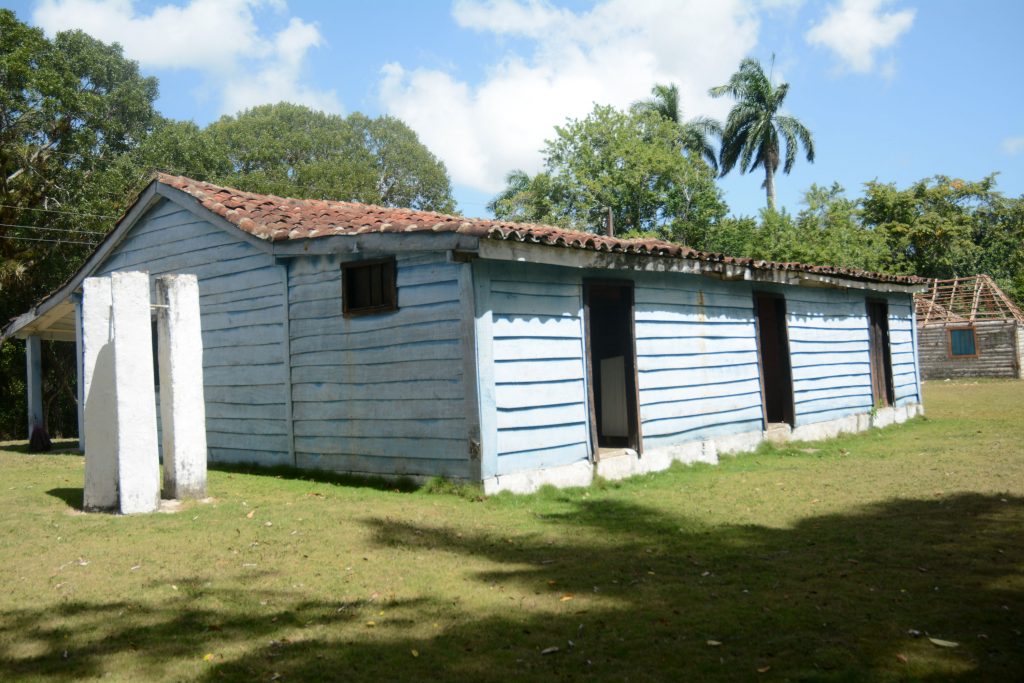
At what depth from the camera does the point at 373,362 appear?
30.8ft

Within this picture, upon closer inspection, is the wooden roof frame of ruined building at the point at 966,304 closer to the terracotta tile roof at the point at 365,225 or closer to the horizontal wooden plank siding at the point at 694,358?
the terracotta tile roof at the point at 365,225

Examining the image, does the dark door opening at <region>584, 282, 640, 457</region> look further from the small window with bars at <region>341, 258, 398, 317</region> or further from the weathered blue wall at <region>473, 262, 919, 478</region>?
the small window with bars at <region>341, 258, 398, 317</region>

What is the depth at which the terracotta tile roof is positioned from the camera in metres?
8.43

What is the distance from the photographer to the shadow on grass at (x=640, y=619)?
3930mm

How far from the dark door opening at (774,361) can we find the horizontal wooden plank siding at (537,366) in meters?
4.81

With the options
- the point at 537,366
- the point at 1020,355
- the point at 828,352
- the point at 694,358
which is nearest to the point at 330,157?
the point at 1020,355

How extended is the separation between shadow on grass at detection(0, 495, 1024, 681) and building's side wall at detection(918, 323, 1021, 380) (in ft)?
96.8

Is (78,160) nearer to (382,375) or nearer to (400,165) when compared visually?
(400,165)

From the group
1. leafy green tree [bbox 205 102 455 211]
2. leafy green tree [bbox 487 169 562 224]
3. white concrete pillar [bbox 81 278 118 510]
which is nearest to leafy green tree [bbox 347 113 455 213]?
leafy green tree [bbox 205 102 455 211]

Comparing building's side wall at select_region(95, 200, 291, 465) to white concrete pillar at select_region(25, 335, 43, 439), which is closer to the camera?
building's side wall at select_region(95, 200, 291, 465)

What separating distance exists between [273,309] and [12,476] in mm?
3973

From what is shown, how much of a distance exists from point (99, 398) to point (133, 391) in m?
0.49

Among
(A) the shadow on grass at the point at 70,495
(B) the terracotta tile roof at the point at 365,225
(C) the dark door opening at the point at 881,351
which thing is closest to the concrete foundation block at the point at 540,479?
(B) the terracotta tile roof at the point at 365,225

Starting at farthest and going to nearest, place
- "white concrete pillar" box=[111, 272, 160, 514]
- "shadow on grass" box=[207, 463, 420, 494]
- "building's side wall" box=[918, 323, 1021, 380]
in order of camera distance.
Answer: "building's side wall" box=[918, 323, 1021, 380] < "shadow on grass" box=[207, 463, 420, 494] < "white concrete pillar" box=[111, 272, 160, 514]
